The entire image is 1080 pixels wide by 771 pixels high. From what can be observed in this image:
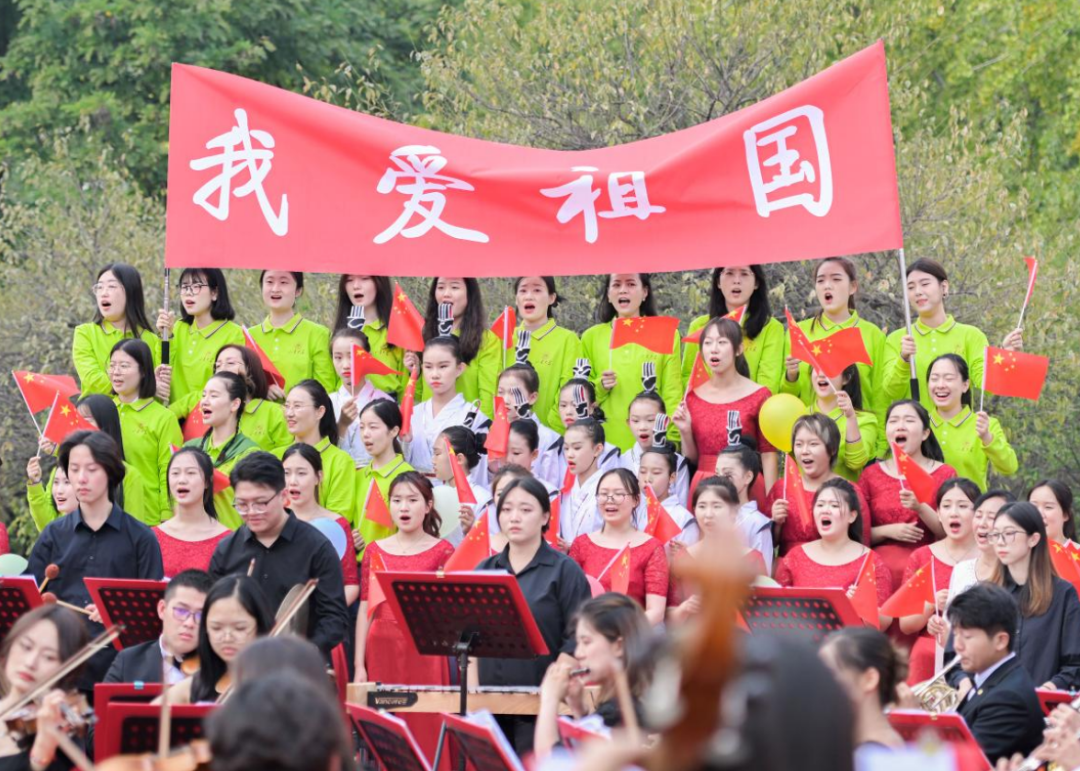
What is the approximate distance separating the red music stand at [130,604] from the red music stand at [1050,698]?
12.0 ft

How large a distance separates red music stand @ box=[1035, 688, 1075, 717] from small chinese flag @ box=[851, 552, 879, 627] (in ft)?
4.21

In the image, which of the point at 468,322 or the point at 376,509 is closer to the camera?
the point at 376,509

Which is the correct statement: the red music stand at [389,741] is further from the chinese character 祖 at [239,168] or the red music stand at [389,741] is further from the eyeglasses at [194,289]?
the eyeglasses at [194,289]

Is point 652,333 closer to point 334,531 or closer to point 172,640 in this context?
point 334,531

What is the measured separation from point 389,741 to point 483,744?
A: 1.70 ft

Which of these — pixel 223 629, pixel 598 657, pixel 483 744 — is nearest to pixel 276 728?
pixel 483 744

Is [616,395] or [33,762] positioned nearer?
[33,762]

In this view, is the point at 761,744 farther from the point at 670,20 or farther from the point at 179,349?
the point at 670,20

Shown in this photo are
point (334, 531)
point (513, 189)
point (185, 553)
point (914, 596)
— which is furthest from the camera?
point (513, 189)

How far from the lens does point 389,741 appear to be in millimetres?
5949

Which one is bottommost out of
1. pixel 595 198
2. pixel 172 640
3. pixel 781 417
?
pixel 172 640

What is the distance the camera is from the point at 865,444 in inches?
373

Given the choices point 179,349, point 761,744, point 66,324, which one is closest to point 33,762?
point 761,744

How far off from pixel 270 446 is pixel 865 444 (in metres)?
3.37
